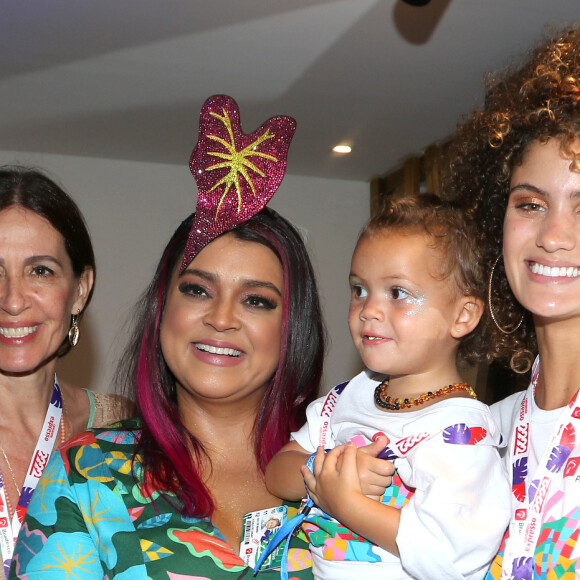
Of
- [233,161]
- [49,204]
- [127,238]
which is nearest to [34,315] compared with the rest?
[49,204]

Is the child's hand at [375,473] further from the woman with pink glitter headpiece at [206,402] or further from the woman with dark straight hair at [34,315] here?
the woman with dark straight hair at [34,315]

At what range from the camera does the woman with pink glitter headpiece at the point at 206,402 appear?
202cm

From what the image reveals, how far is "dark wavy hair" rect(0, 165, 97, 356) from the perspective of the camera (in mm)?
2727

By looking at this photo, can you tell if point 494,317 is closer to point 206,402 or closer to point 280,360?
point 280,360

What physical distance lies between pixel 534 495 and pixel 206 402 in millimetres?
960

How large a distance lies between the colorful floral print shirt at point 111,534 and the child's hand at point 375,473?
1.20 ft

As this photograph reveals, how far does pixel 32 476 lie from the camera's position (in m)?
2.58

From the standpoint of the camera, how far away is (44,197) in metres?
2.76

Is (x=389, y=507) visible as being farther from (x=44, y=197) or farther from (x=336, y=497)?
(x=44, y=197)

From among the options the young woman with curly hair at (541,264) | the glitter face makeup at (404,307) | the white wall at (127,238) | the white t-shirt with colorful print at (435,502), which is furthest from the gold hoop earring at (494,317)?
the white wall at (127,238)

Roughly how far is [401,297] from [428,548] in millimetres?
592

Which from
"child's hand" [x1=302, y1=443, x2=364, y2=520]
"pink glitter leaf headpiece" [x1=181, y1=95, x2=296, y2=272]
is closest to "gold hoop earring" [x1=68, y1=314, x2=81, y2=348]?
"pink glitter leaf headpiece" [x1=181, y1=95, x2=296, y2=272]

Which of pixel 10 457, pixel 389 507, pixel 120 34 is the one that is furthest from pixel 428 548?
pixel 120 34

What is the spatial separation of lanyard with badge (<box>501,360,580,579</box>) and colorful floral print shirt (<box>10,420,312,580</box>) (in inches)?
21.7
